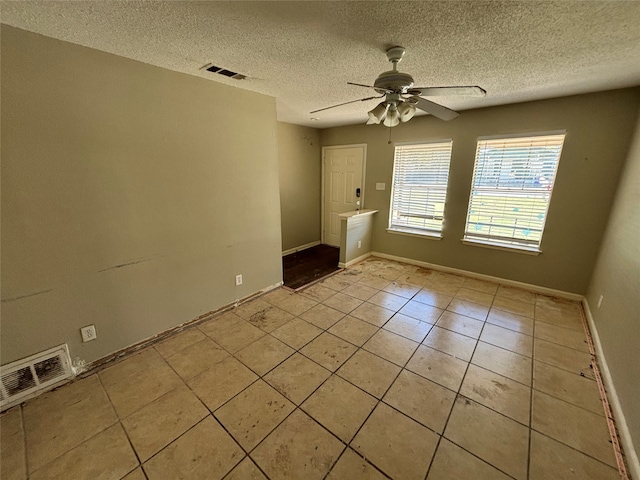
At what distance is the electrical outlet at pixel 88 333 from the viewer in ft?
6.38

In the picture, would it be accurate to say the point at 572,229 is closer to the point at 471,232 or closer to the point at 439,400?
the point at 471,232

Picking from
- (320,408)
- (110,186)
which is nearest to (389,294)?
(320,408)

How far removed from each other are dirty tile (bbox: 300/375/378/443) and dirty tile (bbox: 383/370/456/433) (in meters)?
0.18

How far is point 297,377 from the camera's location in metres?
1.94

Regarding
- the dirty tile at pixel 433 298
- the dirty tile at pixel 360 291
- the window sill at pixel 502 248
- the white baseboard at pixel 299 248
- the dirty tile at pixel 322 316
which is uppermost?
→ the window sill at pixel 502 248

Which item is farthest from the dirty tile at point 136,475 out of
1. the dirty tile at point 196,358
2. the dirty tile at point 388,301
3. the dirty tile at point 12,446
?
the dirty tile at point 388,301

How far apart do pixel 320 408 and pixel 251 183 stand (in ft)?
7.61

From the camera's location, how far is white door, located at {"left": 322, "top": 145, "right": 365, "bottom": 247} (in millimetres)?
4719

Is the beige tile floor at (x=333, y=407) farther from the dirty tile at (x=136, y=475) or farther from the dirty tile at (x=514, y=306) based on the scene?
the dirty tile at (x=514, y=306)

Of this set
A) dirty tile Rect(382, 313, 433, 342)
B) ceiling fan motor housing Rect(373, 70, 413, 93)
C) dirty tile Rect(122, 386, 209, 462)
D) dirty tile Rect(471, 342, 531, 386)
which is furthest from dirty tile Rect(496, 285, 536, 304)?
dirty tile Rect(122, 386, 209, 462)

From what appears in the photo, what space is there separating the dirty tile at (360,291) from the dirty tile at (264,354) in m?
1.25

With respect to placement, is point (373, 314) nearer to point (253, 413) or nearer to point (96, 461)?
point (253, 413)

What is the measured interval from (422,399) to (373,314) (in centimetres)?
110

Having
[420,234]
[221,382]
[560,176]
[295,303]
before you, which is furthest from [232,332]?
[560,176]
